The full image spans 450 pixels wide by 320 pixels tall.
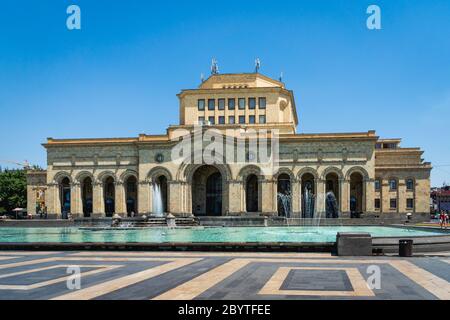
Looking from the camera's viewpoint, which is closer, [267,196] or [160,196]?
[267,196]

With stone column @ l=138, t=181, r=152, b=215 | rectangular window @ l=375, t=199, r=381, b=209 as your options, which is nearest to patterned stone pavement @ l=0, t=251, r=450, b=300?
stone column @ l=138, t=181, r=152, b=215

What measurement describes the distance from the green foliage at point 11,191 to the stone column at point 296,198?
161 ft

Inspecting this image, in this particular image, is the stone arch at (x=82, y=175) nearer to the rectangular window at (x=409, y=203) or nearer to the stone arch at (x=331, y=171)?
the stone arch at (x=331, y=171)

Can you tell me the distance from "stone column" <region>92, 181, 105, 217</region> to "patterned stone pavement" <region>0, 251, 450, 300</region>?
1774 inches

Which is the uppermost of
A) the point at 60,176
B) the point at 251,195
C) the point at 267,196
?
the point at 60,176

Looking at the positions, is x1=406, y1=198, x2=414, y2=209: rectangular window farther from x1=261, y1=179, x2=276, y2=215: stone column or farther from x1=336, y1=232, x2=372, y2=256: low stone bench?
x1=336, y1=232, x2=372, y2=256: low stone bench

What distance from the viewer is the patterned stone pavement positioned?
36.5ft

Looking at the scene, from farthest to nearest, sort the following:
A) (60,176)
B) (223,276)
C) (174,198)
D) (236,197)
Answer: (60,176) < (174,198) < (236,197) < (223,276)

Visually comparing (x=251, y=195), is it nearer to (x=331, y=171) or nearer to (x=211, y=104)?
(x=331, y=171)

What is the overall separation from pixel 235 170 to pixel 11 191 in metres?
44.0

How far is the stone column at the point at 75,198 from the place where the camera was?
212 feet

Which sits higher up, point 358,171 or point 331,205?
point 358,171

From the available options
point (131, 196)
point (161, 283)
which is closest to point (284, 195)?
point (131, 196)

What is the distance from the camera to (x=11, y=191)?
8212 cm
